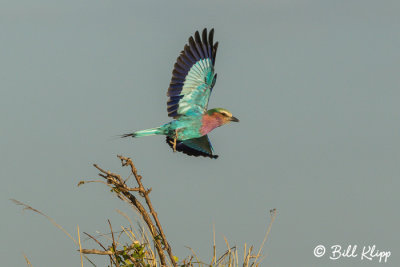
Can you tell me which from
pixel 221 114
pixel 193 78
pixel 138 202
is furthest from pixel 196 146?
pixel 138 202

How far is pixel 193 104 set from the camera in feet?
28.9

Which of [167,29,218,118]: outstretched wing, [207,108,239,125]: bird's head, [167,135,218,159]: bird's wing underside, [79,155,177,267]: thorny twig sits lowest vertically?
[79,155,177,267]: thorny twig

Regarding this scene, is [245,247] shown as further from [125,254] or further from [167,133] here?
[167,133]

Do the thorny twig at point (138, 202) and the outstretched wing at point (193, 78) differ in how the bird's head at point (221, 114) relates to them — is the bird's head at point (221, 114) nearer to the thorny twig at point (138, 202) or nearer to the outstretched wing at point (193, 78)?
the outstretched wing at point (193, 78)

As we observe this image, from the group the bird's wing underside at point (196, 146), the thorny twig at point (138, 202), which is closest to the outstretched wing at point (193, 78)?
the bird's wing underside at point (196, 146)

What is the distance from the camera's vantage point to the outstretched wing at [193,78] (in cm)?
869

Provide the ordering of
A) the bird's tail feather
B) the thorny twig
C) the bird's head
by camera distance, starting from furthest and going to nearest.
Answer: the bird's head
the bird's tail feather
the thorny twig

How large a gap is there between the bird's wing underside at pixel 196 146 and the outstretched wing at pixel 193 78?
1.36 feet

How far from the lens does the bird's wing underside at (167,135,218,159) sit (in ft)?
26.5

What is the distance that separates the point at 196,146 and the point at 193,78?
118cm

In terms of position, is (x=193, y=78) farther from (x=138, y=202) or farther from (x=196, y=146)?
(x=138, y=202)

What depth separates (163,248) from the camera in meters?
4.84

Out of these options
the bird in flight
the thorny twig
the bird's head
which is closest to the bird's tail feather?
the bird in flight

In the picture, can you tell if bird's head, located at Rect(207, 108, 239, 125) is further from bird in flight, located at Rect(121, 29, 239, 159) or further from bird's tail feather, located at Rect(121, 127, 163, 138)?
bird's tail feather, located at Rect(121, 127, 163, 138)
